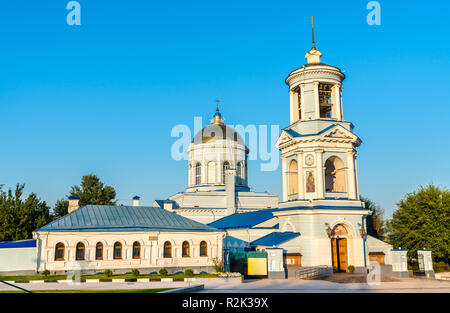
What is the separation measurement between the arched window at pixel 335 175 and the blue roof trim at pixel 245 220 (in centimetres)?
708

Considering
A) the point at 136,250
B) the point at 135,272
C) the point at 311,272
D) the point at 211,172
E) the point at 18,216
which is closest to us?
the point at 135,272

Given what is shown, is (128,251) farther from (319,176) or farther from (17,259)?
(319,176)

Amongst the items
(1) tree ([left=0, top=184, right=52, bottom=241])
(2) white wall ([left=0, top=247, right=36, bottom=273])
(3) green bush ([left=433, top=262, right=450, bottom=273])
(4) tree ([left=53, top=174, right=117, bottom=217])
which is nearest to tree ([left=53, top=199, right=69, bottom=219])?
(4) tree ([left=53, top=174, right=117, bottom=217])

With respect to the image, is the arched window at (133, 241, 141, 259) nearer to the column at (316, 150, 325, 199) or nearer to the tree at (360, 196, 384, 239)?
the column at (316, 150, 325, 199)

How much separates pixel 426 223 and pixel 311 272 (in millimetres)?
12526

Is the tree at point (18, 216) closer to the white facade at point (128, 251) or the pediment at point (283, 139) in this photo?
the white facade at point (128, 251)

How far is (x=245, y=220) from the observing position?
42875mm

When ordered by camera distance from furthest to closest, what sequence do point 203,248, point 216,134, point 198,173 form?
1. point 216,134
2. point 198,173
3. point 203,248

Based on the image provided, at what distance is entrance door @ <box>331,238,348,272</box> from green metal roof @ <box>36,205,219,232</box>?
31.4 ft

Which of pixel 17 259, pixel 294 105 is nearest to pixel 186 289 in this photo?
pixel 17 259

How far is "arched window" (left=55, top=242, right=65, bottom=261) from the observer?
28.5 meters

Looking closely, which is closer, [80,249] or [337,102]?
[80,249]

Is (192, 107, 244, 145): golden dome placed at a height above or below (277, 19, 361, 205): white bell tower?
above
